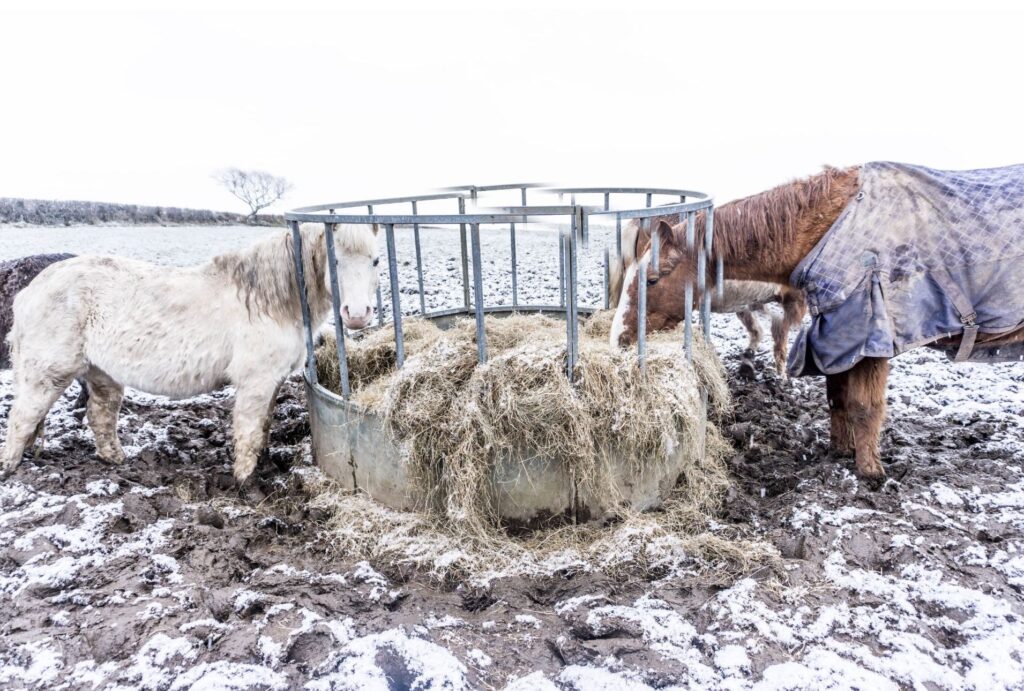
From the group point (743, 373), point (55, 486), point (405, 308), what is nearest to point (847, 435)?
point (743, 373)

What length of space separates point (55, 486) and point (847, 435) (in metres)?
4.25

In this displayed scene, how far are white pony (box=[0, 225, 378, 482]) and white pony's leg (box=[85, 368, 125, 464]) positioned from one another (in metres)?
0.18

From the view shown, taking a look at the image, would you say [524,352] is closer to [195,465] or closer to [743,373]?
[195,465]

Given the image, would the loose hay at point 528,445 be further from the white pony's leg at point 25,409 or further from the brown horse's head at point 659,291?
the white pony's leg at point 25,409

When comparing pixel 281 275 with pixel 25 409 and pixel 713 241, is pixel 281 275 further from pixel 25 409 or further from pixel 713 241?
pixel 713 241

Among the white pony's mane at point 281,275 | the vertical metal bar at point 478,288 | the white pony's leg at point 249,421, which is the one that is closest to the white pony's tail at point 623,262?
the vertical metal bar at point 478,288

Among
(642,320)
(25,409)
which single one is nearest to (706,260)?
(642,320)

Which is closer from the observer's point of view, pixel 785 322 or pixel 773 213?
pixel 773 213

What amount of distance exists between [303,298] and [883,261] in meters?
2.83

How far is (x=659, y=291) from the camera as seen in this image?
344 centimetres

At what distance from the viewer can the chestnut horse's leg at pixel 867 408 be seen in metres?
3.15

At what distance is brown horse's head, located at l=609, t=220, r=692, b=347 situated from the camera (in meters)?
3.27

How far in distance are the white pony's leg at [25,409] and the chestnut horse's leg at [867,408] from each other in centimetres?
419

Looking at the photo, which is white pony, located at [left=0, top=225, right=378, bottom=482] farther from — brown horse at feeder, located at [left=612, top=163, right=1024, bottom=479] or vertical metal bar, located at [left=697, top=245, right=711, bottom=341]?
brown horse at feeder, located at [left=612, top=163, right=1024, bottom=479]
